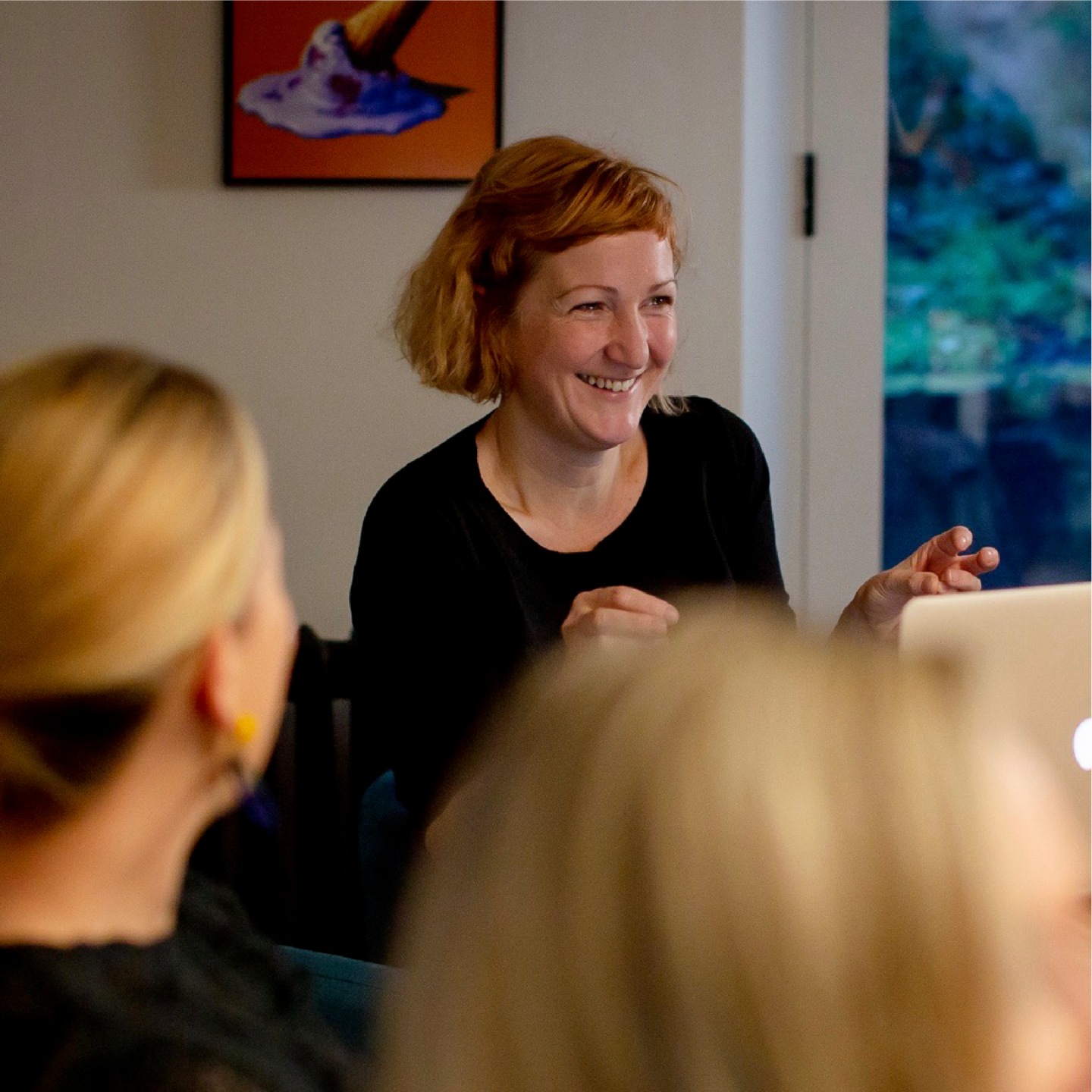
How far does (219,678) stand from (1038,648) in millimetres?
638

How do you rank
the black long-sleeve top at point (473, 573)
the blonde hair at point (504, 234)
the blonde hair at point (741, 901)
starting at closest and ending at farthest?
the blonde hair at point (741, 901), the black long-sleeve top at point (473, 573), the blonde hair at point (504, 234)

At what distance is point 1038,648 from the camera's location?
3.84ft

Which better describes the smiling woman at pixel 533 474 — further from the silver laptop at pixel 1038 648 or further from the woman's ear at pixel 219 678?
the woman's ear at pixel 219 678

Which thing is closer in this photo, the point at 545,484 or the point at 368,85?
the point at 545,484

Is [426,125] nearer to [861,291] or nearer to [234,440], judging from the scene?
[861,291]

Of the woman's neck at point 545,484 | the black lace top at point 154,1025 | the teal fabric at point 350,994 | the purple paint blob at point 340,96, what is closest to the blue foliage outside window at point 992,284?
the purple paint blob at point 340,96

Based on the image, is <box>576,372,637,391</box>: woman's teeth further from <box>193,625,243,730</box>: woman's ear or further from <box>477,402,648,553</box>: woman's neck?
<box>193,625,243,730</box>: woman's ear

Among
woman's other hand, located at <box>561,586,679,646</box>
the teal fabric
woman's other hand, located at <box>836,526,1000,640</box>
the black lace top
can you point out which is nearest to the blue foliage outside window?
woman's other hand, located at <box>836,526,1000,640</box>

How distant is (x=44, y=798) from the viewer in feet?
2.80

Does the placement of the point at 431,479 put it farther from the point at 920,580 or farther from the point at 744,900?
the point at 744,900

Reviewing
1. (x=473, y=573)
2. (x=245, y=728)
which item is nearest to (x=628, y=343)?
(x=473, y=573)

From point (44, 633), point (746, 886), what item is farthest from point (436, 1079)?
point (44, 633)

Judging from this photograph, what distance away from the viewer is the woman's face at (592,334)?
6.09 feet

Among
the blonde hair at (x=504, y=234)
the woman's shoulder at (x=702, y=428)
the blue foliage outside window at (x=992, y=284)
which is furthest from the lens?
the blue foliage outside window at (x=992, y=284)
